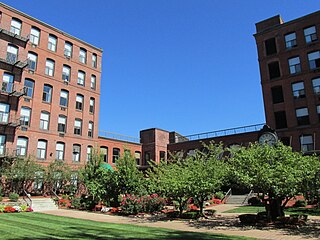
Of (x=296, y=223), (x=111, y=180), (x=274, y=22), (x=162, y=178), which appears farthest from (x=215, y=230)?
(x=274, y=22)

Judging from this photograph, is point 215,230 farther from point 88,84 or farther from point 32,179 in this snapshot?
point 88,84

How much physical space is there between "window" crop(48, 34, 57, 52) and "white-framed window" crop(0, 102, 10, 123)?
10.0 m

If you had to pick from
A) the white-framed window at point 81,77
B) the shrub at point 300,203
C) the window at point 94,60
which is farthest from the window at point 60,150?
the shrub at point 300,203

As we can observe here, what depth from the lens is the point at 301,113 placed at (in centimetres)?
3509

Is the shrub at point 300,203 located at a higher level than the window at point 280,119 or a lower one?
lower


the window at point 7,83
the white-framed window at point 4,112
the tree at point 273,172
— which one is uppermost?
the window at point 7,83

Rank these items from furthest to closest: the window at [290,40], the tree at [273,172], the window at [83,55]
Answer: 1. the window at [83,55]
2. the window at [290,40]
3. the tree at [273,172]

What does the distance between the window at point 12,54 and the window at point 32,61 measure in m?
1.67

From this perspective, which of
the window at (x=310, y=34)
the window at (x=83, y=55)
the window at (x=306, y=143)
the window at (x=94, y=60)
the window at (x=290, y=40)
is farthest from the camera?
the window at (x=94, y=60)

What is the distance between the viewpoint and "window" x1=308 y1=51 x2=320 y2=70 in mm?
35094

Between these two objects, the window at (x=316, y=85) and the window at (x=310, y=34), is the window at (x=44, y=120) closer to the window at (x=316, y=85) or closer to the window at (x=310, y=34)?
the window at (x=316, y=85)

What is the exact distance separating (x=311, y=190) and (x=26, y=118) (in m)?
30.0

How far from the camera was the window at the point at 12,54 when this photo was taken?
3246 centimetres

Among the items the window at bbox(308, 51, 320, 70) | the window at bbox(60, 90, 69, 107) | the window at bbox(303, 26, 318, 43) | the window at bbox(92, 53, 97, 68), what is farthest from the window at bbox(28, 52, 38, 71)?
the window at bbox(303, 26, 318, 43)
